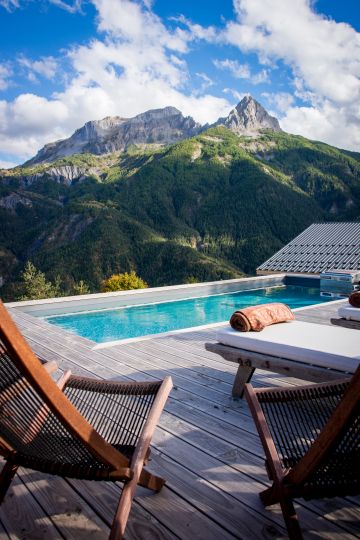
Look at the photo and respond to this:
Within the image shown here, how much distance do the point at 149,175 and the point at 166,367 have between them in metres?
46.4

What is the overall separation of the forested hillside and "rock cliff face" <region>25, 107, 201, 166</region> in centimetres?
3557

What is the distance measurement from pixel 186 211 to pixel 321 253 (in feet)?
107

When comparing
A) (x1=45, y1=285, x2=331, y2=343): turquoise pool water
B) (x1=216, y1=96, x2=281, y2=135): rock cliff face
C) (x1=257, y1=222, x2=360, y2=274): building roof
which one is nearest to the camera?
(x1=45, y1=285, x2=331, y2=343): turquoise pool water

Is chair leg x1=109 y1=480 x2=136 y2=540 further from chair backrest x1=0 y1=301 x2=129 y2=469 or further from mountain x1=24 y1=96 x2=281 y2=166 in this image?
mountain x1=24 y1=96 x2=281 y2=166

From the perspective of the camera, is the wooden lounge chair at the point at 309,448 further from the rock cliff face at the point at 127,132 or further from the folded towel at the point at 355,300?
the rock cliff face at the point at 127,132

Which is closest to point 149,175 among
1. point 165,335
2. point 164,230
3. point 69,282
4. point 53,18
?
point 164,230

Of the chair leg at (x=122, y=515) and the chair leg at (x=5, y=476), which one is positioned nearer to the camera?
the chair leg at (x=122, y=515)

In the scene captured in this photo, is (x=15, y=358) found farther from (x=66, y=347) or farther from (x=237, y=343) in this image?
(x=66, y=347)

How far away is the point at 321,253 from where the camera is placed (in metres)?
13.0

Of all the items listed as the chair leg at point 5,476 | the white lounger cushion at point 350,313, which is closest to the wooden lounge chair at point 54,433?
the chair leg at point 5,476

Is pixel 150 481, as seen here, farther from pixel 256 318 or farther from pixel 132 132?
pixel 132 132

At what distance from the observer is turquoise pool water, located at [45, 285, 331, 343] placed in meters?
6.54

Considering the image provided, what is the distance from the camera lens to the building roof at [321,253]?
12.0m

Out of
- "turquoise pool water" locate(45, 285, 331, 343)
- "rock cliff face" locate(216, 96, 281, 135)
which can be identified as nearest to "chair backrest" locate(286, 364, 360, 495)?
"turquoise pool water" locate(45, 285, 331, 343)
